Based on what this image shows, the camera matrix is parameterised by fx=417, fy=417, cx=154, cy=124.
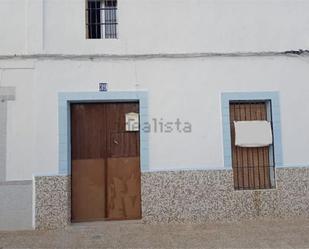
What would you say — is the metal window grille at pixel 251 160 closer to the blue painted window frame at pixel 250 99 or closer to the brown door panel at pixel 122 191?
the blue painted window frame at pixel 250 99

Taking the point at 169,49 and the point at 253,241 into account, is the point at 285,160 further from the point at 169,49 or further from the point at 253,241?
the point at 169,49

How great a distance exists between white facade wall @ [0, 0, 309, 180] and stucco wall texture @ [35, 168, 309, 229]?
222 millimetres

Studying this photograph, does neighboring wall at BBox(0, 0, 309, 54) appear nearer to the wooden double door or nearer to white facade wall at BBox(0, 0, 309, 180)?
white facade wall at BBox(0, 0, 309, 180)

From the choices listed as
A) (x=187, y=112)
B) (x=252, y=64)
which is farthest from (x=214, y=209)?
(x=252, y=64)

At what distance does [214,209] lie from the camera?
7605 mm

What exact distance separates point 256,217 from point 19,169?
4368 millimetres

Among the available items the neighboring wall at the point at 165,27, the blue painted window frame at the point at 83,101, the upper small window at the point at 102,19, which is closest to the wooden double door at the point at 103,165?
the blue painted window frame at the point at 83,101

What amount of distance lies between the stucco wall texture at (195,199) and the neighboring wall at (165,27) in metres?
2.35

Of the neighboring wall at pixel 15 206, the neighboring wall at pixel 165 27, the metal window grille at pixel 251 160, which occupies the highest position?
the neighboring wall at pixel 165 27

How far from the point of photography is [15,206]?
24.2ft

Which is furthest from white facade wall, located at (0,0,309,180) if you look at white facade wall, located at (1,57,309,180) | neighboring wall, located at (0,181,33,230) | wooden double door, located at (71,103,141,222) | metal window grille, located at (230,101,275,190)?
wooden double door, located at (71,103,141,222)

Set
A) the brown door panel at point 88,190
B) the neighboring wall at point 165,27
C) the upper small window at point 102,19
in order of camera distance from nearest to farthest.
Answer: the neighboring wall at point 165,27
the brown door panel at point 88,190
the upper small window at point 102,19

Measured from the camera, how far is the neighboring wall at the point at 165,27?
7.61m

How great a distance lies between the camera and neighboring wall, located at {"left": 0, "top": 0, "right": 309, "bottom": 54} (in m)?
7.61
